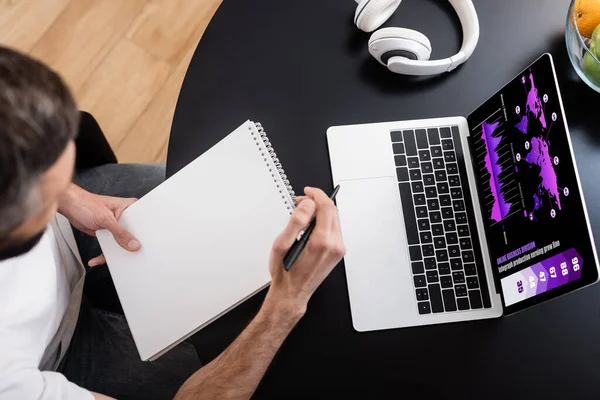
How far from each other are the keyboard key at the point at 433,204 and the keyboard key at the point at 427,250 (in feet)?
0.21

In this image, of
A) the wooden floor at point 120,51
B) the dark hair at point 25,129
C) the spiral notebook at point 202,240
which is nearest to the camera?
the dark hair at point 25,129

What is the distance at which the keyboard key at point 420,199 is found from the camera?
92cm

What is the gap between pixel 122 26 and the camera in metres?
1.71

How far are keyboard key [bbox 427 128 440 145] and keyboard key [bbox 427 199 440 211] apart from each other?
103mm

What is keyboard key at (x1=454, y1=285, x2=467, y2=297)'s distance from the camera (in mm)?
882

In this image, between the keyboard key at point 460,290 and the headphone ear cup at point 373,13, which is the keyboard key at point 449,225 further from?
the headphone ear cup at point 373,13

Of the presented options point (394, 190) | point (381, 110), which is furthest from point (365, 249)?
point (381, 110)

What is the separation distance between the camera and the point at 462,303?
2.88ft

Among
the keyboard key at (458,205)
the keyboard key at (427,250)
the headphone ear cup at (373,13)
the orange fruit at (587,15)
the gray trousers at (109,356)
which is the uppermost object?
the headphone ear cup at (373,13)

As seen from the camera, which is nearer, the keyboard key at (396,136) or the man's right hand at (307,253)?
the man's right hand at (307,253)

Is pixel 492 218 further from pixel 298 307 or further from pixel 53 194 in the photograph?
pixel 53 194

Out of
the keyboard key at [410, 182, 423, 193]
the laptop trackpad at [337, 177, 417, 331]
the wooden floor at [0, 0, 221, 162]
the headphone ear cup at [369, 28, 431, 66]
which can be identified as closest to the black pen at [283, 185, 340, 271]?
the laptop trackpad at [337, 177, 417, 331]

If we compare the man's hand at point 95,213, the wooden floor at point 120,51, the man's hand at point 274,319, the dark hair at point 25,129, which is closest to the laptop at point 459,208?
the man's hand at point 274,319

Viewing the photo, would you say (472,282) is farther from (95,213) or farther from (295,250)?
(95,213)
